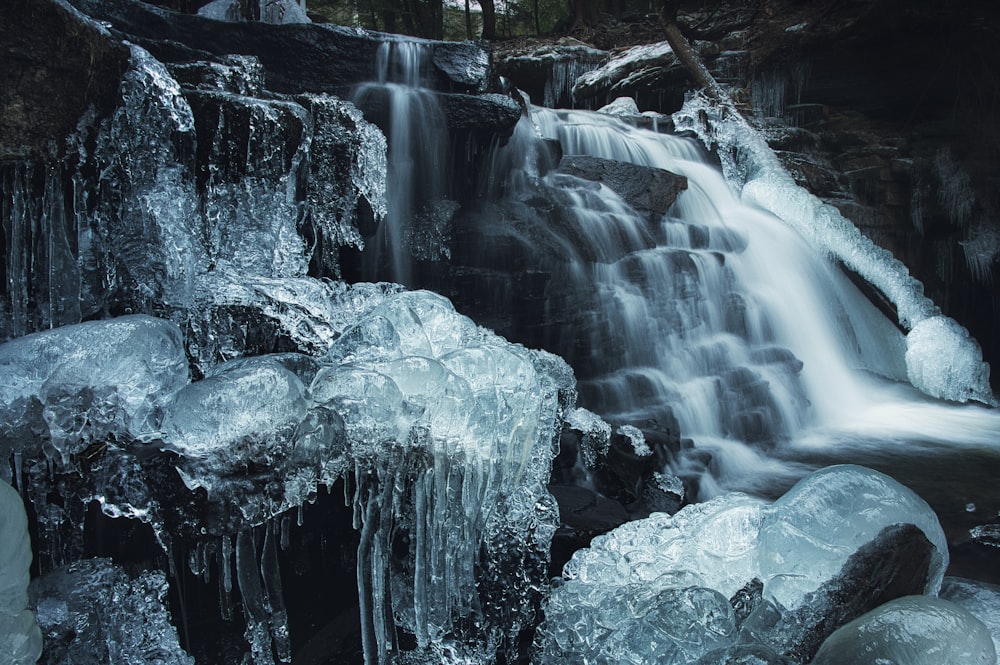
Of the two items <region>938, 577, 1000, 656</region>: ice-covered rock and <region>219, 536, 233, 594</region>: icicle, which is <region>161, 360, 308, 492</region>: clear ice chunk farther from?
<region>938, 577, 1000, 656</region>: ice-covered rock

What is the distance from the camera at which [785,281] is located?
7.02m

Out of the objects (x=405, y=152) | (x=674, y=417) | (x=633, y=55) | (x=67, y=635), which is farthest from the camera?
(x=633, y=55)

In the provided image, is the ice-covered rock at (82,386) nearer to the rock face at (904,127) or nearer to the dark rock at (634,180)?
A: the dark rock at (634,180)

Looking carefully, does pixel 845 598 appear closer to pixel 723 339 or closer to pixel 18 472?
pixel 18 472

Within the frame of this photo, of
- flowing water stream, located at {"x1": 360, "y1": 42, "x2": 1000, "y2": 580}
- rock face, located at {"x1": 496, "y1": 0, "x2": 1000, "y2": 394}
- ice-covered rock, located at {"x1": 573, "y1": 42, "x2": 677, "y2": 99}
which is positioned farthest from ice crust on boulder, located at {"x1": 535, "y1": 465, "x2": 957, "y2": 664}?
ice-covered rock, located at {"x1": 573, "y1": 42, "x2": 677, "y2": 99}

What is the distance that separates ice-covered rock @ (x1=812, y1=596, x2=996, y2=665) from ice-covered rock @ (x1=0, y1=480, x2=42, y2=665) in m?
2.28

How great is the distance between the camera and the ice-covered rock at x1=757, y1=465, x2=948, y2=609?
7.95ft

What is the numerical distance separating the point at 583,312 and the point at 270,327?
251cm

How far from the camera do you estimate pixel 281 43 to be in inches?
238

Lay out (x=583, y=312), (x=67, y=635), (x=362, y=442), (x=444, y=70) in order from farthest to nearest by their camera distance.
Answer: (x=444, y=70) < (x=583, y=312) < (x=362, y=442) < (x=67, y=635)

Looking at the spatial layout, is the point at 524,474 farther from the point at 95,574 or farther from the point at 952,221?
the point at 952,221

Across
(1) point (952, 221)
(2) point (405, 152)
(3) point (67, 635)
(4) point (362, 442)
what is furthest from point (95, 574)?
(1) point (952, 221)

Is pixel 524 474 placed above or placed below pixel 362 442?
below

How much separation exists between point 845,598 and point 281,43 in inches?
235
